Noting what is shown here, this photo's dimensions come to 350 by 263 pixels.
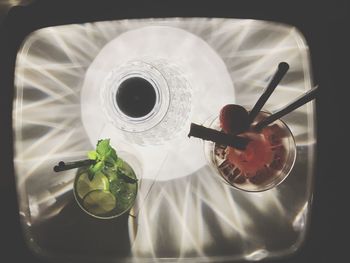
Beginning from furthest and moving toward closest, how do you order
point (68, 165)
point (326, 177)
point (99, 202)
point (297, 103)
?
1. point (326, 177)
2. point (99, 202)
3. point (68, 165)
4. point (297, 103)

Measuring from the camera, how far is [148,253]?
3.43 ft

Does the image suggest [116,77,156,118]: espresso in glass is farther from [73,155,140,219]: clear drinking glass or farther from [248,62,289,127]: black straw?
[248,62,289,127]: black straw

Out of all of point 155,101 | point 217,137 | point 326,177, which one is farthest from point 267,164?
point 326,177

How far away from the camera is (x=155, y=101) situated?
945 mm

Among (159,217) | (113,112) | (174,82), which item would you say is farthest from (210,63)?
(159,217)

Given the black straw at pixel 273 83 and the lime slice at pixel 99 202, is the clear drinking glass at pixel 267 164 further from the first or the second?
the lime slice at pixel 99 202

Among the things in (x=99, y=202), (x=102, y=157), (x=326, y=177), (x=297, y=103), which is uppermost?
(x=297, y=103)

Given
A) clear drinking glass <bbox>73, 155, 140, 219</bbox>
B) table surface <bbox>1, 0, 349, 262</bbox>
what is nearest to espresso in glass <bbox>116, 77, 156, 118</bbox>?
clear drinking glass <bbox>73, 155, 140, 219</bbox>

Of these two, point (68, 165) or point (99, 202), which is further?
point (99, 202)

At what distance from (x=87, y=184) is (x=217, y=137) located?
1.33 ft

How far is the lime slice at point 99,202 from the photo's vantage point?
3.17 ft

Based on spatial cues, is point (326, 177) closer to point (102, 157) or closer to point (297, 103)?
point (297, 103)

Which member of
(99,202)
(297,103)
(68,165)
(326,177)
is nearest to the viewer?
(297,103)

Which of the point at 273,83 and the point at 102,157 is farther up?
the point at 273,83
